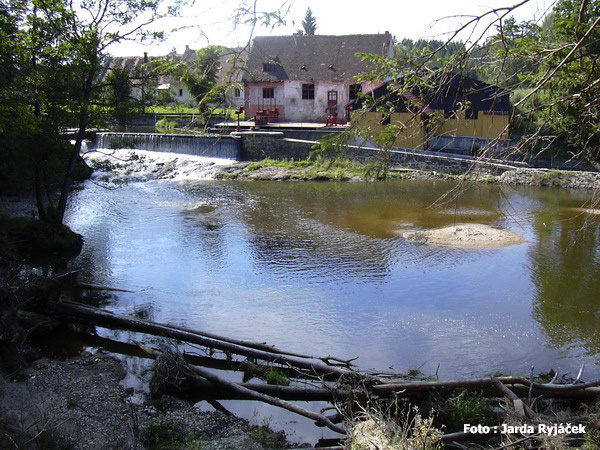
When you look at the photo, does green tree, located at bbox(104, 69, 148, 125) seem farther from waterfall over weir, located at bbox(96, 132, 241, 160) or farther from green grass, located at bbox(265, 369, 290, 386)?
waterfall over weir, located at bbox(96, 132, 241, 160)

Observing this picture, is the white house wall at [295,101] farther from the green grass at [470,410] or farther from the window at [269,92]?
the green grass at [470,410]

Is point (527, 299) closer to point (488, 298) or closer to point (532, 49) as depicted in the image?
point (488, 298)

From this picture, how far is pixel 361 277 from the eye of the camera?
557 inches

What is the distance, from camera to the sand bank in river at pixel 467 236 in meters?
17.1

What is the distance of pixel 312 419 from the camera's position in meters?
7.65

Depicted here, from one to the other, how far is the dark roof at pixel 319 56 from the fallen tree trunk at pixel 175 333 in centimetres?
3187

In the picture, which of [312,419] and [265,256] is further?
[265,256]

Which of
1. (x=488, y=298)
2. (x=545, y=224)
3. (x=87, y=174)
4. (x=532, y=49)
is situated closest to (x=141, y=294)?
(x=488, y=298)

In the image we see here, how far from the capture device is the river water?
405 inches

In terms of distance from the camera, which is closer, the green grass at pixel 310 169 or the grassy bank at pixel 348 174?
the grassy bank at pixel 348 174

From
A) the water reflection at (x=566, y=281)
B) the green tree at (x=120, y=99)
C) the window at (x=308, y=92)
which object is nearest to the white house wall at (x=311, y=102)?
the window at (x=308, y=92)

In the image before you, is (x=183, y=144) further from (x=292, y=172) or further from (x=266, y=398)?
(x=266, y=398)

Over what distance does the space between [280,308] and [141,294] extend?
3.35 m

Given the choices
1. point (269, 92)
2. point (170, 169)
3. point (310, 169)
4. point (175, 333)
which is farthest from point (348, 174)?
point (175, 333)
